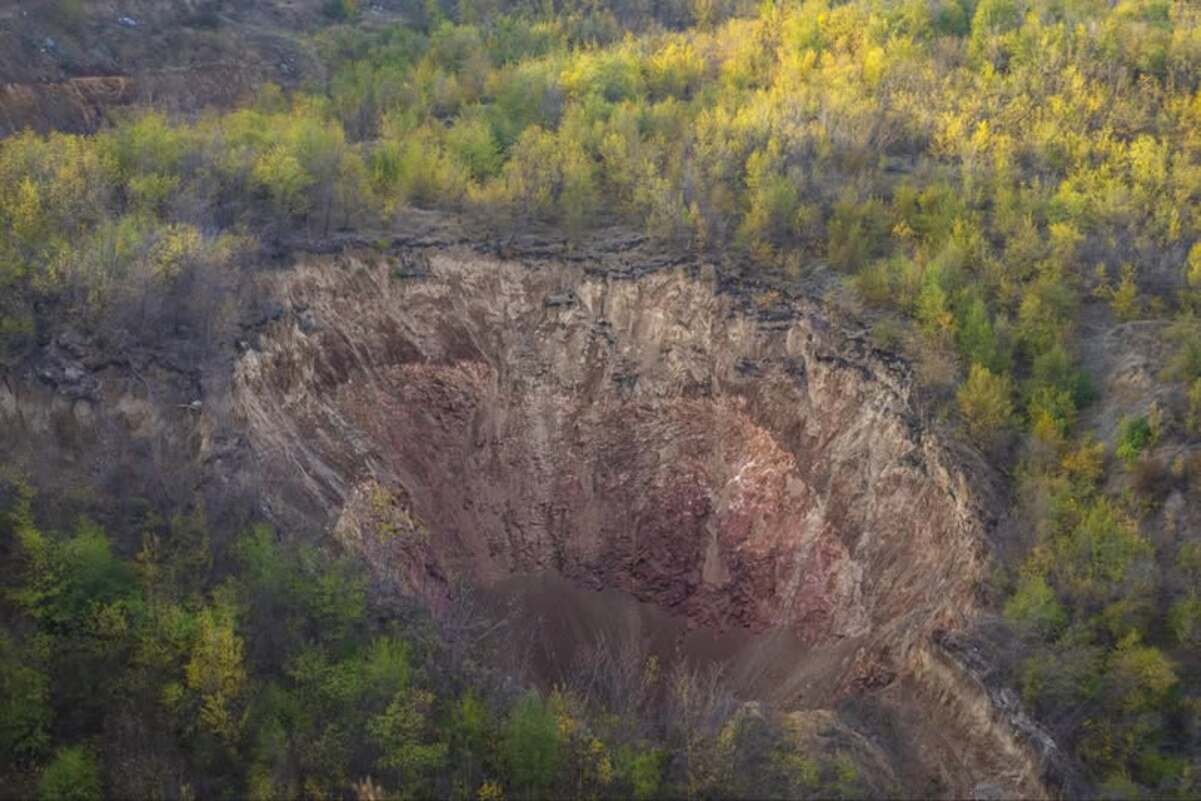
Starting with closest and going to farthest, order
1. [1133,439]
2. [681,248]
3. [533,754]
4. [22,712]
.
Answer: [22,712]
[533,754]
[1133,439]
[681,248]

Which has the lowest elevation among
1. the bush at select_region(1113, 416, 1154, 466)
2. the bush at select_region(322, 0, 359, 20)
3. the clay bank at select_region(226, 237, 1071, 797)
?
the clay bank at select_region(226, 237, 1071, 797)

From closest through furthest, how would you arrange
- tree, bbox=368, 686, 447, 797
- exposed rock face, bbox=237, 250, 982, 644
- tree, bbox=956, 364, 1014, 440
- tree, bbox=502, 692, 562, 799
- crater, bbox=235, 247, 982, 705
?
tree, bbox=368, 686, 447, 797
tree, bbox=502, 692, 562, 799
tree, bbox=956, 364, 1014, 440
crater, bbox=235, 247, 982, 705
exposed rock face, bbox=237, 250, 982, 644

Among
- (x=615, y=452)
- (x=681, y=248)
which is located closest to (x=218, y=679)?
(x=615, y=452)

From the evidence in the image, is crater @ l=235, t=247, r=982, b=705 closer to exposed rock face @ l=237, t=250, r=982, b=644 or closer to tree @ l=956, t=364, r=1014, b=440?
exposed rock face @ l=237, t=250, r=982, b=644

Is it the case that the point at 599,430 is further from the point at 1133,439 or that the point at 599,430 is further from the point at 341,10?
the point at 341,10

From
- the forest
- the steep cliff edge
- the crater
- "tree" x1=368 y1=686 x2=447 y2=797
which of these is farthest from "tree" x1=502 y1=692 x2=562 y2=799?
the crater
